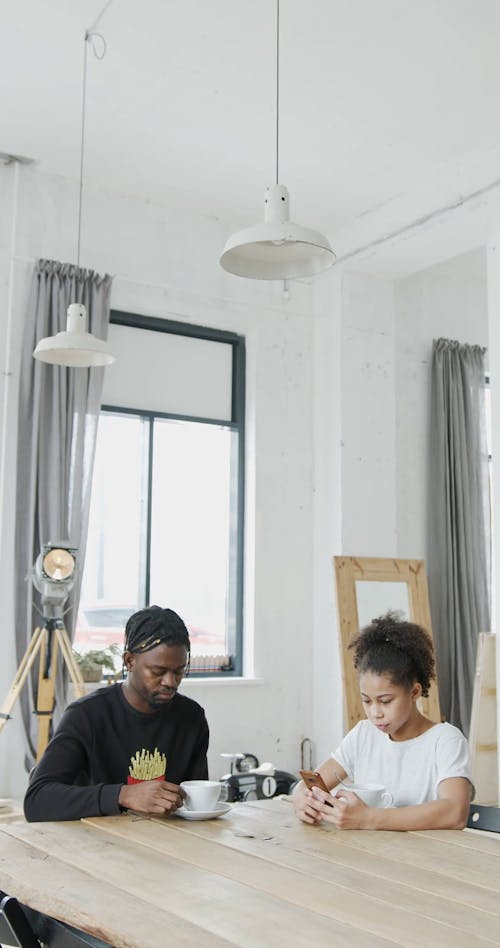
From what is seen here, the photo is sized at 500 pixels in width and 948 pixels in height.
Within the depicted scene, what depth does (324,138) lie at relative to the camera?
16.2 ft

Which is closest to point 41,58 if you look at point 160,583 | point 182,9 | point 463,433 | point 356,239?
point 182,9

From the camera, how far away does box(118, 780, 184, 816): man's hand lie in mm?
2246

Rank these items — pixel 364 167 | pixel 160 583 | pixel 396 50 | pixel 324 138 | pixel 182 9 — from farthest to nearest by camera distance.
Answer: pixel 160 583
pixel 364 167
pixel 324 138
pixel 396 50
pixel 182 9

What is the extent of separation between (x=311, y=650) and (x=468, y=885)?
14.3 ft

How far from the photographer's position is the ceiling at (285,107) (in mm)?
3975

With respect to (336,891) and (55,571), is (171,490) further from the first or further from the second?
(336,891)

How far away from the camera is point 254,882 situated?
66.6 inches

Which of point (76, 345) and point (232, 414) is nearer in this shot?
point (76, 345)

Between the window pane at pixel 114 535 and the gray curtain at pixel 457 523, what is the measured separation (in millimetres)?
1999

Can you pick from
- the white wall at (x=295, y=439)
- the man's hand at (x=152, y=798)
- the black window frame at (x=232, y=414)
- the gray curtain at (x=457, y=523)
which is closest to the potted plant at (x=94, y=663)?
the black window frame at (x=232, y=414)

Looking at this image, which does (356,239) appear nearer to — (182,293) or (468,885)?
(182,293)

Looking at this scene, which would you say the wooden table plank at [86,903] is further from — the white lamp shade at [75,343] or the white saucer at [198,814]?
the white lamp shade at [75,343]

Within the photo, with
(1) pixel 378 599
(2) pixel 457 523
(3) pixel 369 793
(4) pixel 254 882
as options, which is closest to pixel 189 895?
(4) pixel 254 882

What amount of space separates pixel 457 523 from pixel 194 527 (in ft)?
5.87
